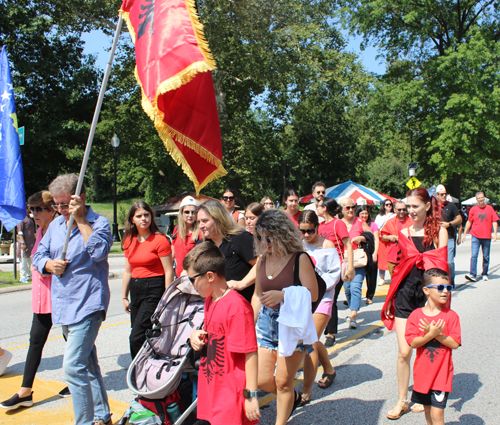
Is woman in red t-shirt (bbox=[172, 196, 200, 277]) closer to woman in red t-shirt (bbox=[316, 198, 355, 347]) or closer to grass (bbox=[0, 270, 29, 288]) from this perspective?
woman in red t-shirt (bbox=[316, 198, 355, 347])

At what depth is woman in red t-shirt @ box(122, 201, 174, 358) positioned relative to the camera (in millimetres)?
4598

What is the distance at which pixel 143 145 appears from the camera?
29453mm

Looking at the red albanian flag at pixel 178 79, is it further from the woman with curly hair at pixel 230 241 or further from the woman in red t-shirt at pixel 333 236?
the woman in red t-shirt at pixel 333 236

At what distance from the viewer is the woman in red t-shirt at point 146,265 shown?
4598 mm

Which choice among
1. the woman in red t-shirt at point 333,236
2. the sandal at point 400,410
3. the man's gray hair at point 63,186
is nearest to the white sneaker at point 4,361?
the man's gray hair at point 63,186

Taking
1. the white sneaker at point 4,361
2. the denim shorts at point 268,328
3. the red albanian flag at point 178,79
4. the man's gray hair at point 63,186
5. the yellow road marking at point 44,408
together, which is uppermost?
the red albanian flag at point 178,79

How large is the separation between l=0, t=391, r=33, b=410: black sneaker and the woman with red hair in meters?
3.27

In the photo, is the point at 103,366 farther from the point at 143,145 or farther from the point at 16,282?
the point at 143,145

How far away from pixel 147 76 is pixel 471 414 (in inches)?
157

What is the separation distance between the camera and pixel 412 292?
4.01 metres

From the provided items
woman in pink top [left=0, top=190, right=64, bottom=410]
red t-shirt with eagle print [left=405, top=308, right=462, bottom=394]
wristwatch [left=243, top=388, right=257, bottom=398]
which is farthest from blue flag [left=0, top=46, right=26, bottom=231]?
red t-shirt with eagle print [left=405, top=308, right=462, bottom=394]

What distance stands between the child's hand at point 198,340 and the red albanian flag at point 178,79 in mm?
1784

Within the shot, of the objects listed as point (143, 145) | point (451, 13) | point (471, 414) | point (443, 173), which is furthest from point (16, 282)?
point (451, 13)

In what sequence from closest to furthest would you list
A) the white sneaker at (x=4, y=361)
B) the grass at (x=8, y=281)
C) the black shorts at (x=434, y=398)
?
the black shorts at (x=434, y=398), the white sneaker at (x=4, y=361), the grass at (x=8, y=281)
